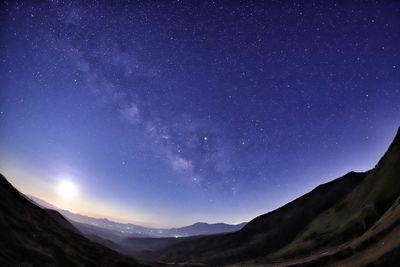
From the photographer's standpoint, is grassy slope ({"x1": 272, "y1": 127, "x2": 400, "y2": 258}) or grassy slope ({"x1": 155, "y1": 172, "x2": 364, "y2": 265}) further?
grassy slope ({"x1": 155, "y1": 172, "x2": 364, "y2": 265})

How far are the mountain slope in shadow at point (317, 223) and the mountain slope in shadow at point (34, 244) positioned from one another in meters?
32.5

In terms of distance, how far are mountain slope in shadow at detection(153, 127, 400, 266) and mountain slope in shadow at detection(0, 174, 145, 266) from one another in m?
32.5

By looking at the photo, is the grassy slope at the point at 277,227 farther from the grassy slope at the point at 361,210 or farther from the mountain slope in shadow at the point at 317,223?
the grassy slope at the point at 361,210

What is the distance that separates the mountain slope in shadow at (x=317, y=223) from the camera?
5288cm

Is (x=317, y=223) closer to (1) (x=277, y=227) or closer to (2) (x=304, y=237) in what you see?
(2) (x=304, y=237)

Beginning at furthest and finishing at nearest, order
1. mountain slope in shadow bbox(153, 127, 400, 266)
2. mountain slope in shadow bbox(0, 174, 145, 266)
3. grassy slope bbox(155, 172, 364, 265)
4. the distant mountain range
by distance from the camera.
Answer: grassy slope bbox(155, 172, 364, 265) < mountain slope in shadow bbox(153, 127, 400, 266) < mountain slope in shadow bbox(0, 174, 145, 266) < the distant mountain range

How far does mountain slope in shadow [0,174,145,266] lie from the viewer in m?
35.2

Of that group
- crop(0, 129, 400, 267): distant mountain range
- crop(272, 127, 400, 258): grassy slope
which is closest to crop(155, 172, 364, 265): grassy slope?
crop(0, 129, 400, 267): distant mountain range

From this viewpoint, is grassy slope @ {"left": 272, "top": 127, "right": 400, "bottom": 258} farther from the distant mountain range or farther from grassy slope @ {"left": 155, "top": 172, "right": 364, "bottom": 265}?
grassy slope @ {"left": 155, "top": 172, "right": 364, "bottom": 265}

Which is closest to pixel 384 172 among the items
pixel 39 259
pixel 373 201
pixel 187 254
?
pixel 373 201

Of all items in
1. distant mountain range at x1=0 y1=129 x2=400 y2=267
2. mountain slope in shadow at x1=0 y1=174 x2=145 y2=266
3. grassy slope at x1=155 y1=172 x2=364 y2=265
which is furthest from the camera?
grassy slope at x1=155 y1=172 x2=364 y2=265

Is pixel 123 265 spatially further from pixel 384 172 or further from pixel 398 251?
pixel 384 172

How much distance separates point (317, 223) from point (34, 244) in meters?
58.7

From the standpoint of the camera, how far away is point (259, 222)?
113 m
